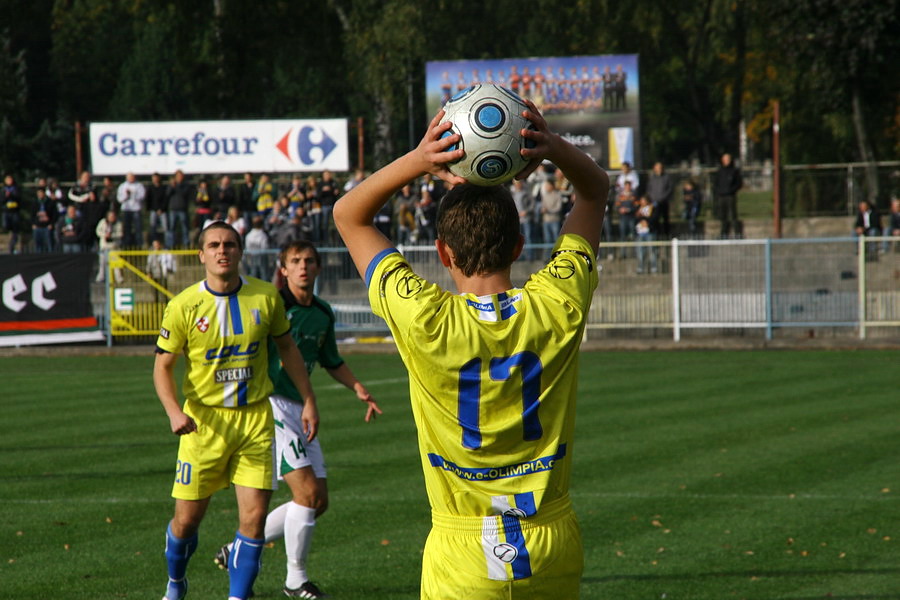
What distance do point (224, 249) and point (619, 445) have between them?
6582 millimetres

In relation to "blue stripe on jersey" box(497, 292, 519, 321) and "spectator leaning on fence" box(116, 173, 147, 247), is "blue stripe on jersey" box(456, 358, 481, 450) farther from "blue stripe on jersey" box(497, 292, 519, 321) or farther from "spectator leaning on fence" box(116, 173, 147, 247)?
"spectator leaning on fence" box(116, 173, 147, 247)

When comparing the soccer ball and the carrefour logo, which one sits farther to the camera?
the carrefour logo

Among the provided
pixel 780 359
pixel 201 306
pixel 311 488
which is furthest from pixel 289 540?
pixel 780 359

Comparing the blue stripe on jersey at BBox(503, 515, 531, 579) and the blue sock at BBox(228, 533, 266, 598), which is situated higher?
the blue stripe on jersey at BBox(503, 515, 531, 579)

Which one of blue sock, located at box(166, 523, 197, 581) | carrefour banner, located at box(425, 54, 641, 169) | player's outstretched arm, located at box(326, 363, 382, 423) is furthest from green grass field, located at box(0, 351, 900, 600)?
carrefour banner, located at box(425, 54, 641, 169)

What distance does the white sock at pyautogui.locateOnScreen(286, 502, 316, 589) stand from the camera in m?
7.44

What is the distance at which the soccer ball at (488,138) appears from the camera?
3502mm

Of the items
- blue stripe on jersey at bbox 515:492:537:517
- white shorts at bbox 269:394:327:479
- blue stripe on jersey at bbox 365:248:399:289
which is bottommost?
white shorts at bbox 269:394:327:479

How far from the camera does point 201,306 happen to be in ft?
23.8

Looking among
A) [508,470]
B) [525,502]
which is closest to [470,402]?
[508,470]

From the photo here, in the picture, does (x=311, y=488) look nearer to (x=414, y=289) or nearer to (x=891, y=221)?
(x=414, y=289)

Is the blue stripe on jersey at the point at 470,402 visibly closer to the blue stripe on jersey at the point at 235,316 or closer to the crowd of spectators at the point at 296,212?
the blue stripe on jersey at the point at 235,316

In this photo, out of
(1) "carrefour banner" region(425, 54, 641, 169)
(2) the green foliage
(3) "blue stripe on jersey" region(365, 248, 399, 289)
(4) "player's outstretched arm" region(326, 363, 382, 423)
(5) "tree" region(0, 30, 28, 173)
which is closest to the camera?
(3) "blue stripe on jersey" region(365, 248, 399, 289)

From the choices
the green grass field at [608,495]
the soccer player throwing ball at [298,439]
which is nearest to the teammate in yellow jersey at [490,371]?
the green grass field at [608,495]
